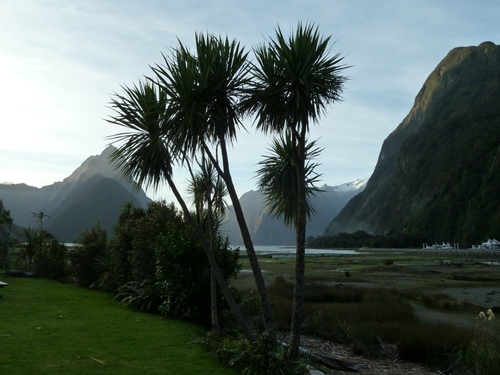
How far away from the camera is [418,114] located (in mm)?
173625

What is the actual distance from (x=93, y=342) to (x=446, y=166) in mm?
121108

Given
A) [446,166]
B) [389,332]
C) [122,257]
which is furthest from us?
[446,166]

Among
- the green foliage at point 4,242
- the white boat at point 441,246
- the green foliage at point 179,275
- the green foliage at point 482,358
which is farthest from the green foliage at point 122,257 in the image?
the white boat at point 441,246

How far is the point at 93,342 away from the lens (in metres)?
9.07

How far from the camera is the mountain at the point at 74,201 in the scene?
122m

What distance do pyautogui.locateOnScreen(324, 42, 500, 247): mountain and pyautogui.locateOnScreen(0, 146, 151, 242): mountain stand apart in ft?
234

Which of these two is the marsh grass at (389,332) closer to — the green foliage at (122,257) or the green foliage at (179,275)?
the green foliage at (179,275)

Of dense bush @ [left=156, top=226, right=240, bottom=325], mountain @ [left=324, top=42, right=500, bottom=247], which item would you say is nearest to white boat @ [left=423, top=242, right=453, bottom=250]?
mountain @ [left=324, top=42, right=500, bottom=247]

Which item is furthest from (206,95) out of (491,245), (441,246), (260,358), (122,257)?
(441,246)

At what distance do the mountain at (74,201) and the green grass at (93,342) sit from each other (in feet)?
268

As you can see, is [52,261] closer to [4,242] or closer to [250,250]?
[4,242]

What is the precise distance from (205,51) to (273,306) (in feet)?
30.6

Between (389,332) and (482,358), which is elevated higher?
(482,358)

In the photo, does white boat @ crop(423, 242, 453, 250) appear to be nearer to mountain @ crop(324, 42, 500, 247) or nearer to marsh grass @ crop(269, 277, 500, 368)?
mountain @ crop(324, 42, 500, 247)
